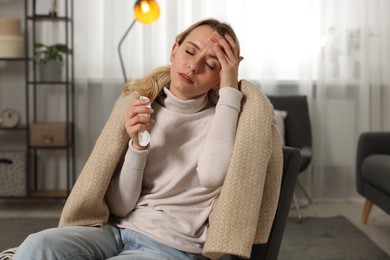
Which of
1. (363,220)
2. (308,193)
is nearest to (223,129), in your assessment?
(363,220)

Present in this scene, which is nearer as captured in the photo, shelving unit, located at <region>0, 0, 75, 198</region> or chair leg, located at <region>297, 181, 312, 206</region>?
shelving unit, located at <region>0, 0, 75, 198</region>

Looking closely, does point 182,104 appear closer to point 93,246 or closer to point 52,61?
point 93,246

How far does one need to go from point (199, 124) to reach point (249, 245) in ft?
1.34

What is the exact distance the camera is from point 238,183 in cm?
168

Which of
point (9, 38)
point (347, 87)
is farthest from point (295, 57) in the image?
point (9, 38)

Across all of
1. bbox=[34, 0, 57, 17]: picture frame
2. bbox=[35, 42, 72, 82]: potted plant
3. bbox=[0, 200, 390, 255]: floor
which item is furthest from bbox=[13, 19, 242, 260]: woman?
bbox=[34, 0, 57, 17]: picture frame

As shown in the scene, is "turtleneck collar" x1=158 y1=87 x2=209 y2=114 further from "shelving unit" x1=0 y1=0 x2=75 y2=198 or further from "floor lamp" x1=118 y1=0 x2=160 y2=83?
"shelving unit" x1=0 y1=0 x2=75 y2=198

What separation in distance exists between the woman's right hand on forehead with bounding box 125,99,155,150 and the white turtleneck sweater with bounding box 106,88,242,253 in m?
0.05

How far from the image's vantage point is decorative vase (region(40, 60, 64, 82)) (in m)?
4.61

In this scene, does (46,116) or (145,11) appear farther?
(46,116)

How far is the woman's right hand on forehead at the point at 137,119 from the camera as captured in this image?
174 cm

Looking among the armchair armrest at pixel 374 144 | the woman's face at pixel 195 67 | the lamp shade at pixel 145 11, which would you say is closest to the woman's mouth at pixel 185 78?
the woman's face at pixel 195 67

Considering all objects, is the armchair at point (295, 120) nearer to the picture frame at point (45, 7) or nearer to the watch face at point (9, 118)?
the picture frame at point (45, 7)

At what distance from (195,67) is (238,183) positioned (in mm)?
351
